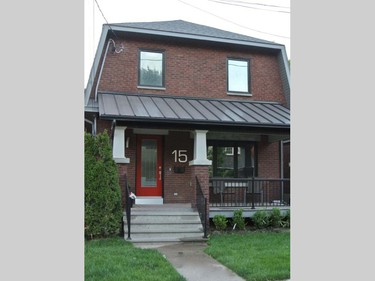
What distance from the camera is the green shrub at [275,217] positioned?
11281 mm

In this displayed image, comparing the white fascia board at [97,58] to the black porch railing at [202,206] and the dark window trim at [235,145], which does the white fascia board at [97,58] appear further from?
the black porch railing at [202,206]

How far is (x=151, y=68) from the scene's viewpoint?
13.7m

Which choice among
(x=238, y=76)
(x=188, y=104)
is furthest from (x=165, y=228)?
(x=238, y=76)

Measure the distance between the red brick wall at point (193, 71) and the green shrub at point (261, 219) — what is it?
15.4ft

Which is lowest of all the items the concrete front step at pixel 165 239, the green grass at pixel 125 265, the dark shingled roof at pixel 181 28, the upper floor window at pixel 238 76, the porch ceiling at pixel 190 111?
the concrete front step at pixel 165 239

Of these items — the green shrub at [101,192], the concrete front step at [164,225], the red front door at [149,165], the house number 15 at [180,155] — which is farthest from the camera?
the house number 15 at [180,155]

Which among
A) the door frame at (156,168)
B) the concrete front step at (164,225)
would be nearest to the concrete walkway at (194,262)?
the concrete front step at (164,225)

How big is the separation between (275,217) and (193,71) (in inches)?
225

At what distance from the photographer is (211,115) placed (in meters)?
11.9

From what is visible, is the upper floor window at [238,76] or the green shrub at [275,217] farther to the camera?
the upper floor window at [238,76]

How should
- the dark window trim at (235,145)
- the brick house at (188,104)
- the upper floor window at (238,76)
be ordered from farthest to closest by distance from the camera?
1. the upper floor window at (238,76)
2. the dark window trim at (235,145)
3. the brick house at (188,104)

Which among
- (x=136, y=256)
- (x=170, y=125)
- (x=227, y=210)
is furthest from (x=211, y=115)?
(x=136, y=256)

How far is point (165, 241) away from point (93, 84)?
593 cm

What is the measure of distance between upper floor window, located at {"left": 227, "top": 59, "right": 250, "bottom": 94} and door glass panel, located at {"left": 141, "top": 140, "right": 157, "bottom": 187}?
357 cm
